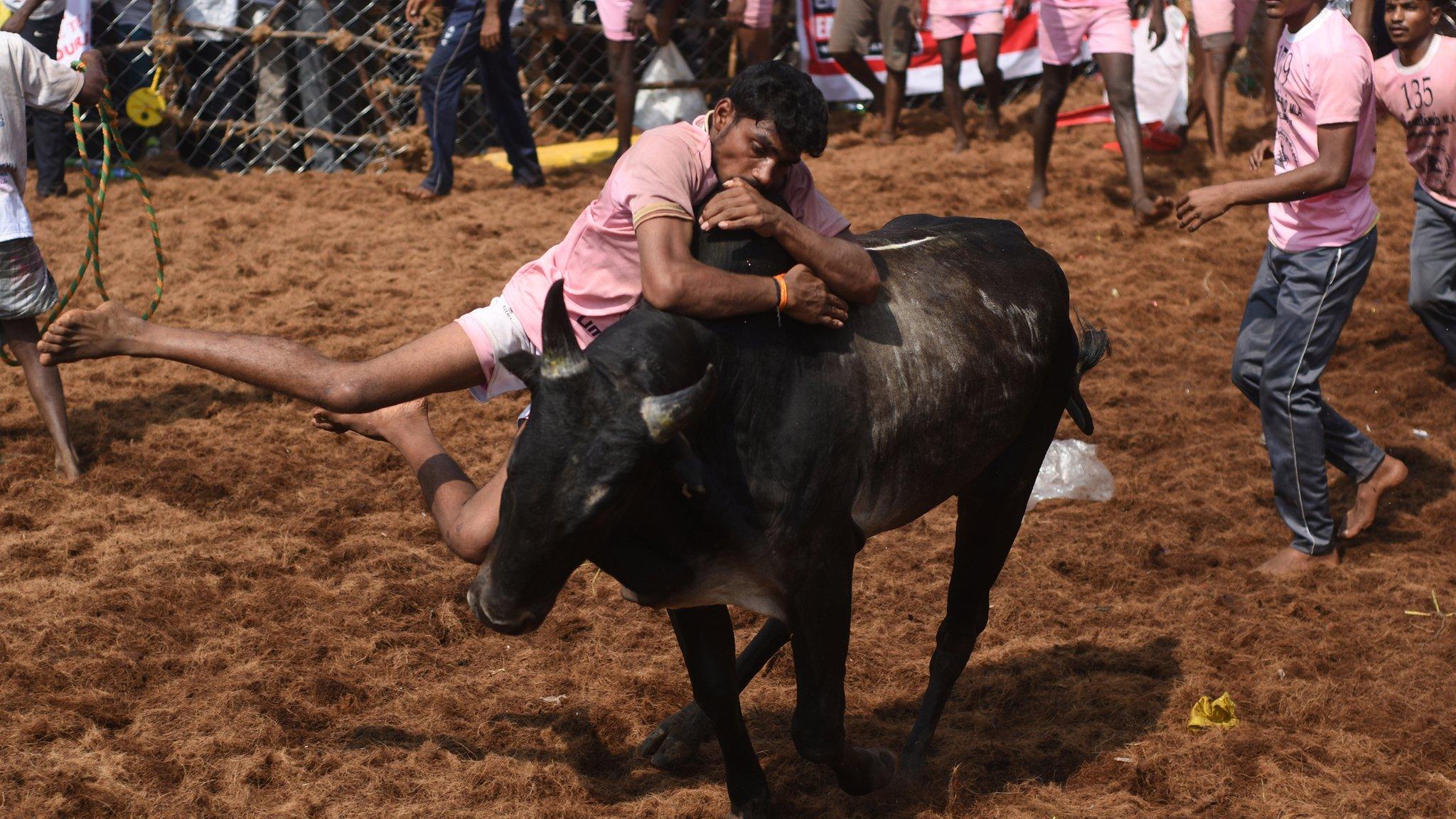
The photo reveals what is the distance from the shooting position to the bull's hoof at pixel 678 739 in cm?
385

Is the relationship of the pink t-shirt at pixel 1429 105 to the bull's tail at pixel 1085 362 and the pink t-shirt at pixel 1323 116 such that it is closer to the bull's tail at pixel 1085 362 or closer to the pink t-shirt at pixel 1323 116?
the pink t-shirt at pixel 1323 116

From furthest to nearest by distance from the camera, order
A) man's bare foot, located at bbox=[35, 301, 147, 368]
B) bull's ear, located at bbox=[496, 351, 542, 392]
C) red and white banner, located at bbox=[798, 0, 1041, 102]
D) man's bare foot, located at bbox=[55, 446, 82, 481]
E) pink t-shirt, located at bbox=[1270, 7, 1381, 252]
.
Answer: red and white banner, located at bbox=[798, 0, 1041, 102]
man's bare foot, located at bbox=[55, 446, 82, 481]
pink t-shirt, located at bbox=[1270, 7, 1381, 252]
man's bare foot, located at bbox=[35, 301, 147, 368]
bull's ear, located at bbox=[496, 351, 542, 392]

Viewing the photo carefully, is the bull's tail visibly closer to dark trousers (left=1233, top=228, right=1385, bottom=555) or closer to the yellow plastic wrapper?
the yellow plastic wrapper

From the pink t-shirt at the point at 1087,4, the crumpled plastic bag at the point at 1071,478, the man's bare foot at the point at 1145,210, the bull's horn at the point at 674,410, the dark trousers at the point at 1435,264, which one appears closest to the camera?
the bull's horn at the point at 674,410

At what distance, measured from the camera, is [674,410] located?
255 centimetres

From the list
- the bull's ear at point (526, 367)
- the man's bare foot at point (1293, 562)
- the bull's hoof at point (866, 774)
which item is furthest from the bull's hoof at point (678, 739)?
the man's bare foot at point (1293, 562)

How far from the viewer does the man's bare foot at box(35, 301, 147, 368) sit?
3344mm

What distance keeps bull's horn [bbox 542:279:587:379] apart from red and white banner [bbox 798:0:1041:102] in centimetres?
901

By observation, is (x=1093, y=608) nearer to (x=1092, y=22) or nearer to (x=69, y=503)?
(x=69, y=503)

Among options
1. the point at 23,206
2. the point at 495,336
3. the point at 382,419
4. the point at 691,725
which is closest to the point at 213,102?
the point at 23,206

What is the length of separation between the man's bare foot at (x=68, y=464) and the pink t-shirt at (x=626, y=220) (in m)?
3.01

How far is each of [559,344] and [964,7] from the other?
26.4 feet

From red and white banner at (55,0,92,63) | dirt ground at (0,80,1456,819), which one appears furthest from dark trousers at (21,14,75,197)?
dirt ground at (0,80,1456,819)

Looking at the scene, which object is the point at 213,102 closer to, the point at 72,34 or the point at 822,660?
the point at 72,34
